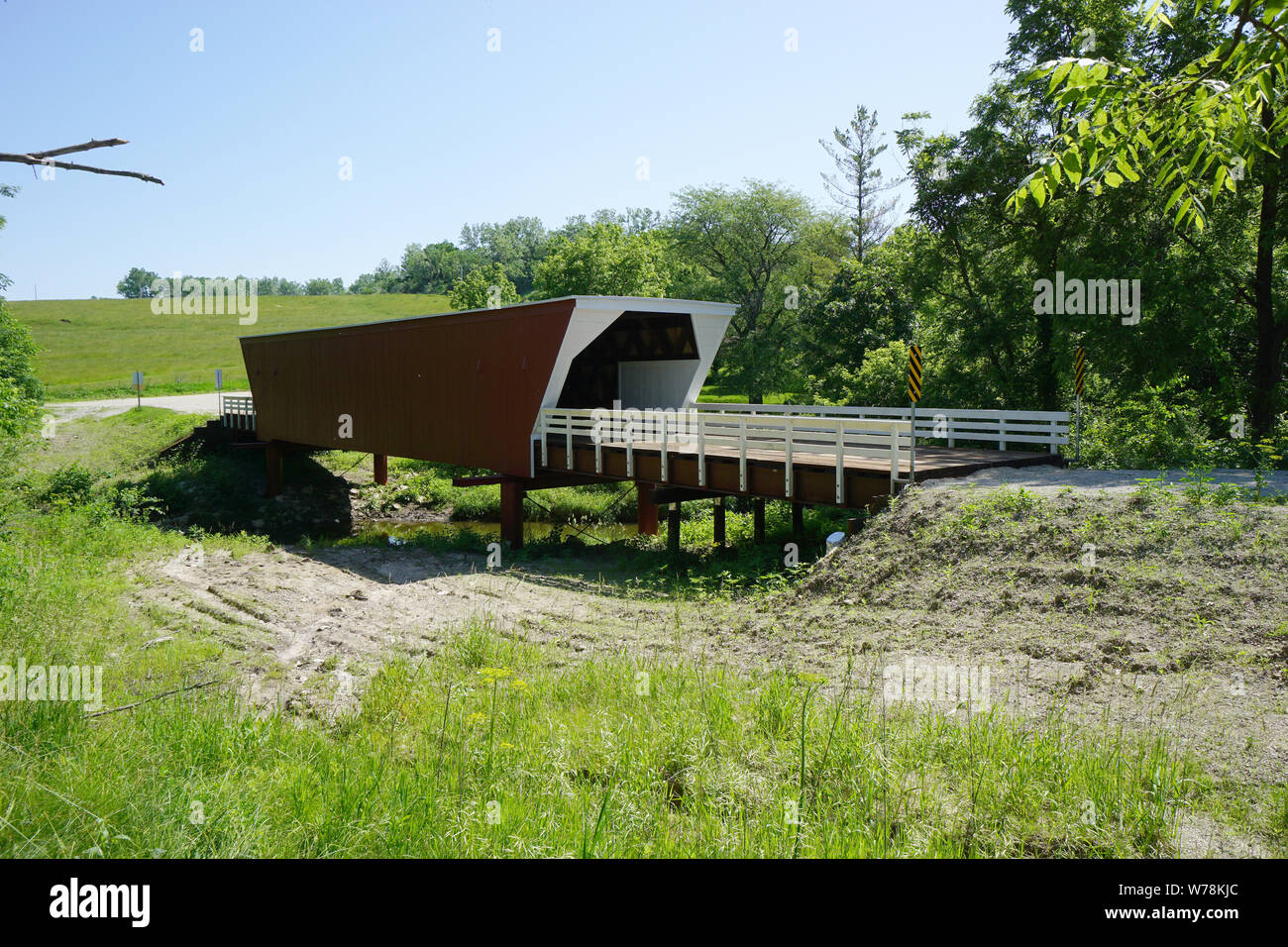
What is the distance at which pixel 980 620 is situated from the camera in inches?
339

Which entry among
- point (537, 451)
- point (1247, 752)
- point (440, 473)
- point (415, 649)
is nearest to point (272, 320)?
point (440, 473)

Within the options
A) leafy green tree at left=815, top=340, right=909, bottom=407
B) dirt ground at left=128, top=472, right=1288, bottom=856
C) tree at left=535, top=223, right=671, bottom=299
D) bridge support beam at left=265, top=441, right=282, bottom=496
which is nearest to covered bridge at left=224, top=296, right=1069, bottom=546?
dirt ground at left=128, top=472, right=1288, bottom=856

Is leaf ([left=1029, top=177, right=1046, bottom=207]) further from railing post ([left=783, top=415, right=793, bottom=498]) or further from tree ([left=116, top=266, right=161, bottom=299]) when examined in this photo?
tree ([left=116, top=266, right=161, bottom=299])

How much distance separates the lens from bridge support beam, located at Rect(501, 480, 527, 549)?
18438 mm

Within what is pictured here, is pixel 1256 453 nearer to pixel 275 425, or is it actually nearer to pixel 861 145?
pixel 275 425

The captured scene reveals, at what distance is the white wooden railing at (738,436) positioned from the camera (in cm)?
1285

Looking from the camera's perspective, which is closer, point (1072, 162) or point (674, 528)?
point (1072, 162)

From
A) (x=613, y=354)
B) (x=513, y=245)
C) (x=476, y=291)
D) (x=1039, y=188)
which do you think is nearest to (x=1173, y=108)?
(x=1039, y=188)

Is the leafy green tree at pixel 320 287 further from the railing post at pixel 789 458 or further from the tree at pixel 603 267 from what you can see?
the railing post at pixel 789 458

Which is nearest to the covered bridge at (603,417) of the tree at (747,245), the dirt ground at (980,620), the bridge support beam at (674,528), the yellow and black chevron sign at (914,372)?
the bridge support beam at (674,528)

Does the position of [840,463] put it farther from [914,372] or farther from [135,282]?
[135,282]

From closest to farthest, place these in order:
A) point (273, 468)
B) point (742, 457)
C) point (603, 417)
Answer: point (742, 457) < point (603, 417) < point (273, 468)

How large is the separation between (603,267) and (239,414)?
54.4 ft

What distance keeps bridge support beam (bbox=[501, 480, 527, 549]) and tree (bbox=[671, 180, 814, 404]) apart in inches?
951
